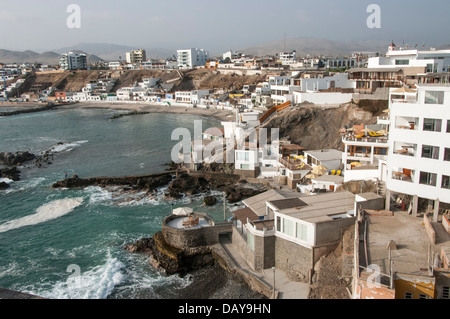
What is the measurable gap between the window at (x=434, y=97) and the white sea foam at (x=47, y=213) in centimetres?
1811

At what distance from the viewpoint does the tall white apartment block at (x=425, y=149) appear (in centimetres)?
1121

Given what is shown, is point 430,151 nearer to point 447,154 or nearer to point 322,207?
point 447,154

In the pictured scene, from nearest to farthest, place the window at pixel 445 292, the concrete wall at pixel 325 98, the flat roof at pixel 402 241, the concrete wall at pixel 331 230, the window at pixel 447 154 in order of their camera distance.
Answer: the window at pixel 445 292
the flat roof at pixel 402 241
the window at pixel 447 154
the concrete wall at pixel 331 230
the concrete wall at pixel 325 98

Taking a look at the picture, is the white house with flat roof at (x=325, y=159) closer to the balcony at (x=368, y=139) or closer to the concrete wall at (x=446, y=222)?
the balcony at (x=368, y=139)

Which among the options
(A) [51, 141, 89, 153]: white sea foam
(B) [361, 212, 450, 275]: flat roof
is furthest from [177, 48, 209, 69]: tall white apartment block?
(B) [361, 212, 450, 275]: flat roof

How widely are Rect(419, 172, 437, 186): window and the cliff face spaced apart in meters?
16.2

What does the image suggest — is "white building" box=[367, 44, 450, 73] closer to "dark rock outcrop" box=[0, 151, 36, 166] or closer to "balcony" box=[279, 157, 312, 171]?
"balcony" box=[279, 157, 312, 171]

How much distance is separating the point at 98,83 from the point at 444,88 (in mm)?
83301

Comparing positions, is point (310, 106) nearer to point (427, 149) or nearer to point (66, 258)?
point (427, 149)

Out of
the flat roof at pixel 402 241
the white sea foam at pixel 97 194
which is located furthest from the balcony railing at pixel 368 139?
the white sea foam at pixel 97 194

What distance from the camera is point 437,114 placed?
11305mm

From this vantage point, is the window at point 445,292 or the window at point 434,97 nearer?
the window at point 445,292

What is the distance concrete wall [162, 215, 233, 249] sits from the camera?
15062 millimetres
